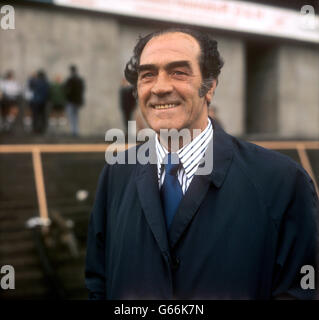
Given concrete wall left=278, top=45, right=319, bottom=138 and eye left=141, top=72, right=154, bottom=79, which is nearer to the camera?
eye left=141, top=72, right=154, bottom=79

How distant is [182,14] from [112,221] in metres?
1.81

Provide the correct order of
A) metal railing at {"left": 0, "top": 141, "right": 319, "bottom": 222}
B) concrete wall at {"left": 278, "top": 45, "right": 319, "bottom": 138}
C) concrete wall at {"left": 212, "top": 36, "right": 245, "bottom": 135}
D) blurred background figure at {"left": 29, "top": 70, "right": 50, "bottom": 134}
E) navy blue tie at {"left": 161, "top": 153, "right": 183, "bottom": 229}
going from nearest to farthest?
navy blue tie at {"left": 161, "top": 153, "right": 183, "bottom": 229} < metal railing at {"left": 0, "top": 141, "right": 319, "bottom": 222} < blurred background figure at {"left": 29, "top": 70, "right": 50, "bottom": 134} < concrete wall at {"left": 212, "top": 36, "right": 245, "bottom": 135} < concrete wall at {"left": 278, "top": 45, "right": 319, "bottom": 138}

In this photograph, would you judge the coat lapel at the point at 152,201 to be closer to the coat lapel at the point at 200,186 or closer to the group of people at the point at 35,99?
the coat lapel at the point at 200,186

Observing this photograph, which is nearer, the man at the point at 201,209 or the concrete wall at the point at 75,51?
the man at the point at 201,209

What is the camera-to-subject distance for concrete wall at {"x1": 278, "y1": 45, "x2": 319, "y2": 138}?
16.8 metres

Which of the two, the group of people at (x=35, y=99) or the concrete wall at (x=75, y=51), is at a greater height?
the concrete wall at (x=75, y=51)

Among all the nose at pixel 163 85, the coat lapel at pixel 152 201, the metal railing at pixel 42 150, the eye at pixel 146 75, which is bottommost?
the coat lapel at pixel 152 201

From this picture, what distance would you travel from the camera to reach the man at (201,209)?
1.61 m

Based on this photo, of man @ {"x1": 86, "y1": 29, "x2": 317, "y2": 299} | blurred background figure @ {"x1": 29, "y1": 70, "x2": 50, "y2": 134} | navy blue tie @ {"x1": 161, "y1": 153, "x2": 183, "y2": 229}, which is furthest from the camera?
blurred background figure @ {"x1": 29, "y1": 70, "x2": 50, "y2": 134}

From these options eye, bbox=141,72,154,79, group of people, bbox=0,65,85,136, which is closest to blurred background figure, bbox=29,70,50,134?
group of people, bbox=0,65,85,136

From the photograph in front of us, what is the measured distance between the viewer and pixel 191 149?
177 centimetres

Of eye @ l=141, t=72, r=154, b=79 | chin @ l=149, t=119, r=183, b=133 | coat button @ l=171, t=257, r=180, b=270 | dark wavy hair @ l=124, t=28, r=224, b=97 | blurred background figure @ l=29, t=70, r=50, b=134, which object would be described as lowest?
coat button @ l=171, t=257, r=180, b=270

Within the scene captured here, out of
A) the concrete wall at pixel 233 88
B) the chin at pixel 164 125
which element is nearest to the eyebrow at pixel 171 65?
the chin at pixel 164 125

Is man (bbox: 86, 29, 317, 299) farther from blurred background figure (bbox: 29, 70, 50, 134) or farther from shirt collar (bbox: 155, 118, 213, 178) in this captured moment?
blurred background figure (bbox: 29, 70, 50, 134)
